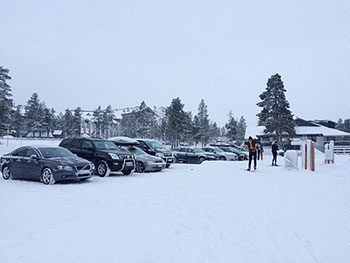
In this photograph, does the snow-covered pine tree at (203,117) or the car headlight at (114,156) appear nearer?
the car headlight at (114,156)

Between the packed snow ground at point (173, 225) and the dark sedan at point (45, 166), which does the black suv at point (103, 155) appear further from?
the packed snow ground at point (173, 225)

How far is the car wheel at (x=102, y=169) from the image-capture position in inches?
535

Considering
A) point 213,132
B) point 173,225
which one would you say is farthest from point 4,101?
point 213,132

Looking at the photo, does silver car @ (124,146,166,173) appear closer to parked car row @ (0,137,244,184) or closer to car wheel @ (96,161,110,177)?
parked car row @ (0,137,244,184)

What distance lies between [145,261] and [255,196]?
566cm

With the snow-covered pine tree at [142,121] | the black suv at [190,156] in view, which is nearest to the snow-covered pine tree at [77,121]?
the snow-covered pine tree at [142,121]

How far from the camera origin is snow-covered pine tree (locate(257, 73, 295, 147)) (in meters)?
43.3

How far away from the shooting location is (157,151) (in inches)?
752

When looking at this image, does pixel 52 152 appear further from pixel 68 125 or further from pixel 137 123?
pixel 68 125

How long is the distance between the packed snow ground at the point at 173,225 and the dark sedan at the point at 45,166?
50.0 inches

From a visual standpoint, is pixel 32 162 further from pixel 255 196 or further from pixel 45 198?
pixel 255 196

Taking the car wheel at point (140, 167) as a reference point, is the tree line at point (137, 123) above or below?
above

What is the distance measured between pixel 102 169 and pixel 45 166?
9.76 feet

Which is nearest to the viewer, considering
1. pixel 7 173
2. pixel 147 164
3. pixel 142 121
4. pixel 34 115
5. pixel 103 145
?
pixel 7 173
